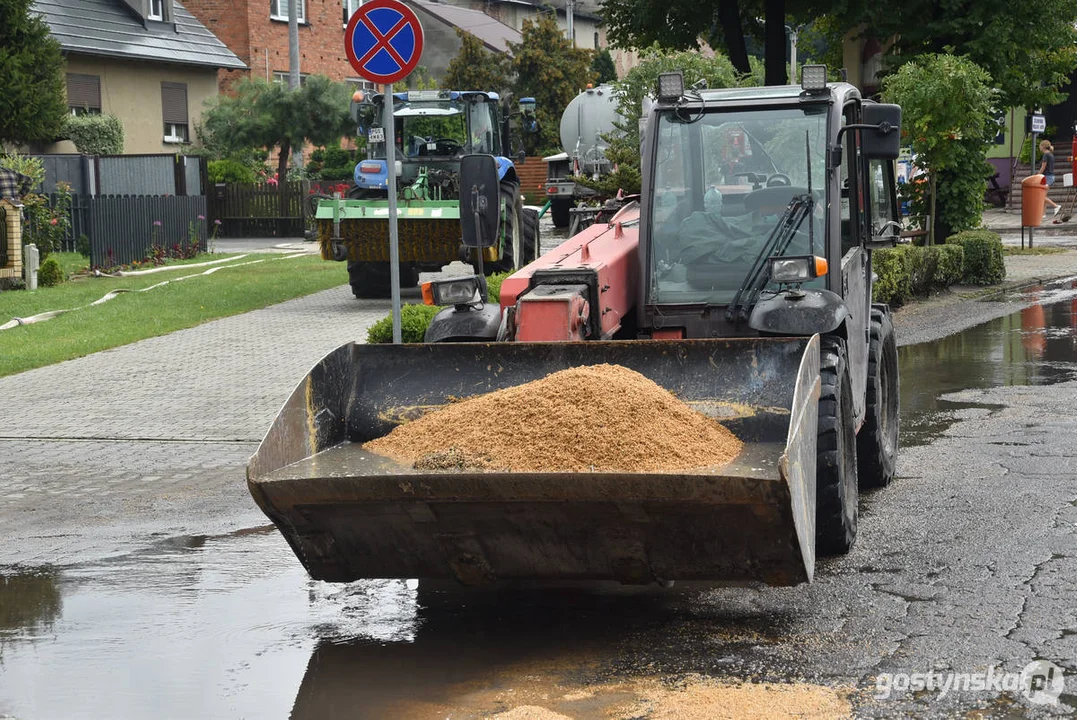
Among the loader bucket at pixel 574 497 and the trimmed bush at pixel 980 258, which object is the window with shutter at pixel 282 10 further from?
the loader bucket at pixel 574 497

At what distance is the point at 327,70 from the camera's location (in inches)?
1828

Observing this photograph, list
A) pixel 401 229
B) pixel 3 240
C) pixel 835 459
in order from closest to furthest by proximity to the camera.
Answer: pixel 835 459
pixel 401 229
pixel 3 240

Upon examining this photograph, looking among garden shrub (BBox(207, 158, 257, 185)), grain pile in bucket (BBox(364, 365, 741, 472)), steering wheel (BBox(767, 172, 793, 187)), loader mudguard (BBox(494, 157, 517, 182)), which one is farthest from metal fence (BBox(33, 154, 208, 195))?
grain pile in bucket (BBox(364, 365, 741, 472))

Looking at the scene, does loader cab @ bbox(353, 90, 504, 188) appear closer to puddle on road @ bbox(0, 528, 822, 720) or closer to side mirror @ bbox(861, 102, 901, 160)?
side mirror @ bbox(861, 102, 901, 160)

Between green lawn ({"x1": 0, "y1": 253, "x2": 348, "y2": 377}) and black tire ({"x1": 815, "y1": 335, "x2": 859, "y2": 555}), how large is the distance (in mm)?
9431

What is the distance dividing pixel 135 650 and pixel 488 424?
5.50 feet

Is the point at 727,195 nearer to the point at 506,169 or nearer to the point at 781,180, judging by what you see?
the point at 781,180

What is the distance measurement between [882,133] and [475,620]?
336 centimetres

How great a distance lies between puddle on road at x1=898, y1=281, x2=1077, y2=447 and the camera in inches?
429

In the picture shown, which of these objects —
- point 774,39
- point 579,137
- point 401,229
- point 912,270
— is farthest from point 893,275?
point 579,137

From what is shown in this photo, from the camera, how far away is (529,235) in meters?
22.1

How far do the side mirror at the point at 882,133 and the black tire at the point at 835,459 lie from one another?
1.20m

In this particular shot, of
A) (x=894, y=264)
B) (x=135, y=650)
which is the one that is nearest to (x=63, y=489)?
(x=135, y=650)

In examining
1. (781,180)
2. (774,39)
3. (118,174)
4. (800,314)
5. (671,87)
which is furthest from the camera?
(118,174)
